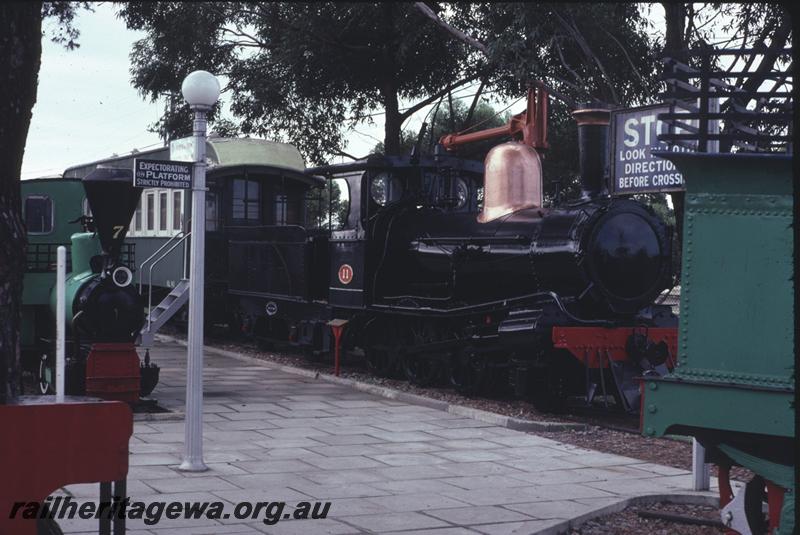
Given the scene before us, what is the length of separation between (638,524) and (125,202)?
6.47m

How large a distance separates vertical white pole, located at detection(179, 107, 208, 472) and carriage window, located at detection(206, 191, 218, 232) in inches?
467

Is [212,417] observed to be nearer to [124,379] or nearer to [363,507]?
[124,379]

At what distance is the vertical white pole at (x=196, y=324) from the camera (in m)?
7.85

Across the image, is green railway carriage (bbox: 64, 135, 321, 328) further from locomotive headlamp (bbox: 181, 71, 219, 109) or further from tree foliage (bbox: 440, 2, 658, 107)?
locomotive headlamp (bbox: 181, 71, 219, 109)

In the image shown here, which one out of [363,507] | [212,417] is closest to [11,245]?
[363,507]

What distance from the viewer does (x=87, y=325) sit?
1081 cm

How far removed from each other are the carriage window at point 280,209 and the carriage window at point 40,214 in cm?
713

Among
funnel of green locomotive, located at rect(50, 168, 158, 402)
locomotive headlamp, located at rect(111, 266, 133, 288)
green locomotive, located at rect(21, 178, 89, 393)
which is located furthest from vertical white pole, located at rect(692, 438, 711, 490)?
green locomotive, located at rect(21, 178, 89, 393)

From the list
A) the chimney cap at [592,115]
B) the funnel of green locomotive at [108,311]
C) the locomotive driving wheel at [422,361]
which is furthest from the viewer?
the locomotive driving wheel at [422,361]

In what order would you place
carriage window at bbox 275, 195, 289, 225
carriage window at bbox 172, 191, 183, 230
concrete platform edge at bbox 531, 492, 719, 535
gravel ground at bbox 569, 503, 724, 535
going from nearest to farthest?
gravel ground at bbox 569, 503, 724, 535, concrete platform edge at bbox 531, 492, 719, 535, carriage window at bbox 172, 191, 183, 230, carriage window at bbox 275, 195, 289, 225

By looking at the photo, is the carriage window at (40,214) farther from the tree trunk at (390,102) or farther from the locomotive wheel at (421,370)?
the tree trunk at (390,102)

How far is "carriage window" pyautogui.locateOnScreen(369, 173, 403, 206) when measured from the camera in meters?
14.4

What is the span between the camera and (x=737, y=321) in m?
4.97

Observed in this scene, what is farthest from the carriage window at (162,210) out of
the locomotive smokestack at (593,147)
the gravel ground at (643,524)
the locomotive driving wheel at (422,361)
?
the gravel ground at (643,524)
